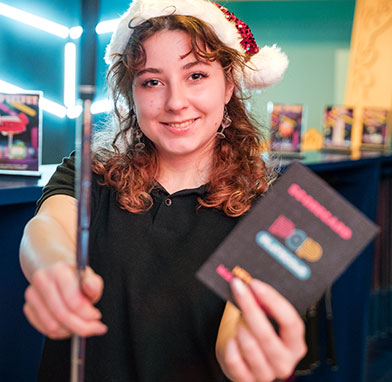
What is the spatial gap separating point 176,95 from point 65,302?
0.65m

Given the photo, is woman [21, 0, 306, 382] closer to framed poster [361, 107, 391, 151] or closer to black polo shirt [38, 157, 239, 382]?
black polo shirt [38, 157, 239, 382]

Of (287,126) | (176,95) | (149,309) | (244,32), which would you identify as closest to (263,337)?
(149,309)

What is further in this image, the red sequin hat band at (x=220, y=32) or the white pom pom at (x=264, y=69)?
the white pom pom at (x=264, y=69)

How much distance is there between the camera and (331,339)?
2.52m

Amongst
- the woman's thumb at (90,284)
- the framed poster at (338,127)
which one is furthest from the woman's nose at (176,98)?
the framed poster at (338,127)

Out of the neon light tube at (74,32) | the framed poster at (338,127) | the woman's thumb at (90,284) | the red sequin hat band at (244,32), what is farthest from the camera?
the framed poster at (338,127)

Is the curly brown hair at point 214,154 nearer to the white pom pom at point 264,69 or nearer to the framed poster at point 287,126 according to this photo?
the white pom pom at point 264,69

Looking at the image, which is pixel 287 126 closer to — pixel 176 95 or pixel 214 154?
pixel 214 154

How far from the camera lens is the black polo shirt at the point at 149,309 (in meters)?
1.21

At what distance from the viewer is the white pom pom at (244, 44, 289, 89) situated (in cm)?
145

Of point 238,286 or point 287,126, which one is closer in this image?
point 238,286

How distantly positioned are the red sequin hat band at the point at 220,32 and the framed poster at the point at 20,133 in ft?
1.00

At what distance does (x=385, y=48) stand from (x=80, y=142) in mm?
4086

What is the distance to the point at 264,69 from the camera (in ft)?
4.77
